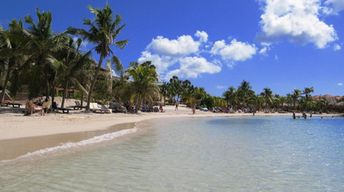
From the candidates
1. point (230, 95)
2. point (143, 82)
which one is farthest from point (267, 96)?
point (143, 82)

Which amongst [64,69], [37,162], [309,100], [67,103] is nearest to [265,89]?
[309,100]

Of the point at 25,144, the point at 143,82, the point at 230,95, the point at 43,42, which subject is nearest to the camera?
the point at 25,144

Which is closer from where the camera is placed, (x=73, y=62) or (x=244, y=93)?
(x=73, y=62)

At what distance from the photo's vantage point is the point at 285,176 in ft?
29.9

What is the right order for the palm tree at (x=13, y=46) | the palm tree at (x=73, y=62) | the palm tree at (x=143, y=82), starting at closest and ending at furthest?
the palm tree at (x=13, y=46)
the palm tree at (x=73, y=62)
the palm tree at (x=143, y=82)

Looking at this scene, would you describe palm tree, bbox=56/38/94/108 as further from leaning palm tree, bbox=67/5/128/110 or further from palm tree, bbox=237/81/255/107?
palm tree, bbox=237/81/255/107

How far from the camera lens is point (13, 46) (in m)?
28.7

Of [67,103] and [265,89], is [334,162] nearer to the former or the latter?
[67,103]

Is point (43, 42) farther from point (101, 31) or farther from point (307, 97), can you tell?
point (307, 97)

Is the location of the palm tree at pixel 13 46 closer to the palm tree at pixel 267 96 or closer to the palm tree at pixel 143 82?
the palm tree at pixel 143 82

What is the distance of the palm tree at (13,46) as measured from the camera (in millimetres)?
26264

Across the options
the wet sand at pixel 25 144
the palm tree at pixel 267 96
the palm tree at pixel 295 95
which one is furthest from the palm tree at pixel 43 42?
the palm tree at pixel 295 95

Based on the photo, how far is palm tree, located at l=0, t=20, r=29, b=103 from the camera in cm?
2626

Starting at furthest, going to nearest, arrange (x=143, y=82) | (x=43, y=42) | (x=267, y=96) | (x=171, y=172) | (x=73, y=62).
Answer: (x=267, y=96) < (x=143, y=82) < (x=73, y=62) < (x=43, y=42) < (x=171, y=172)
